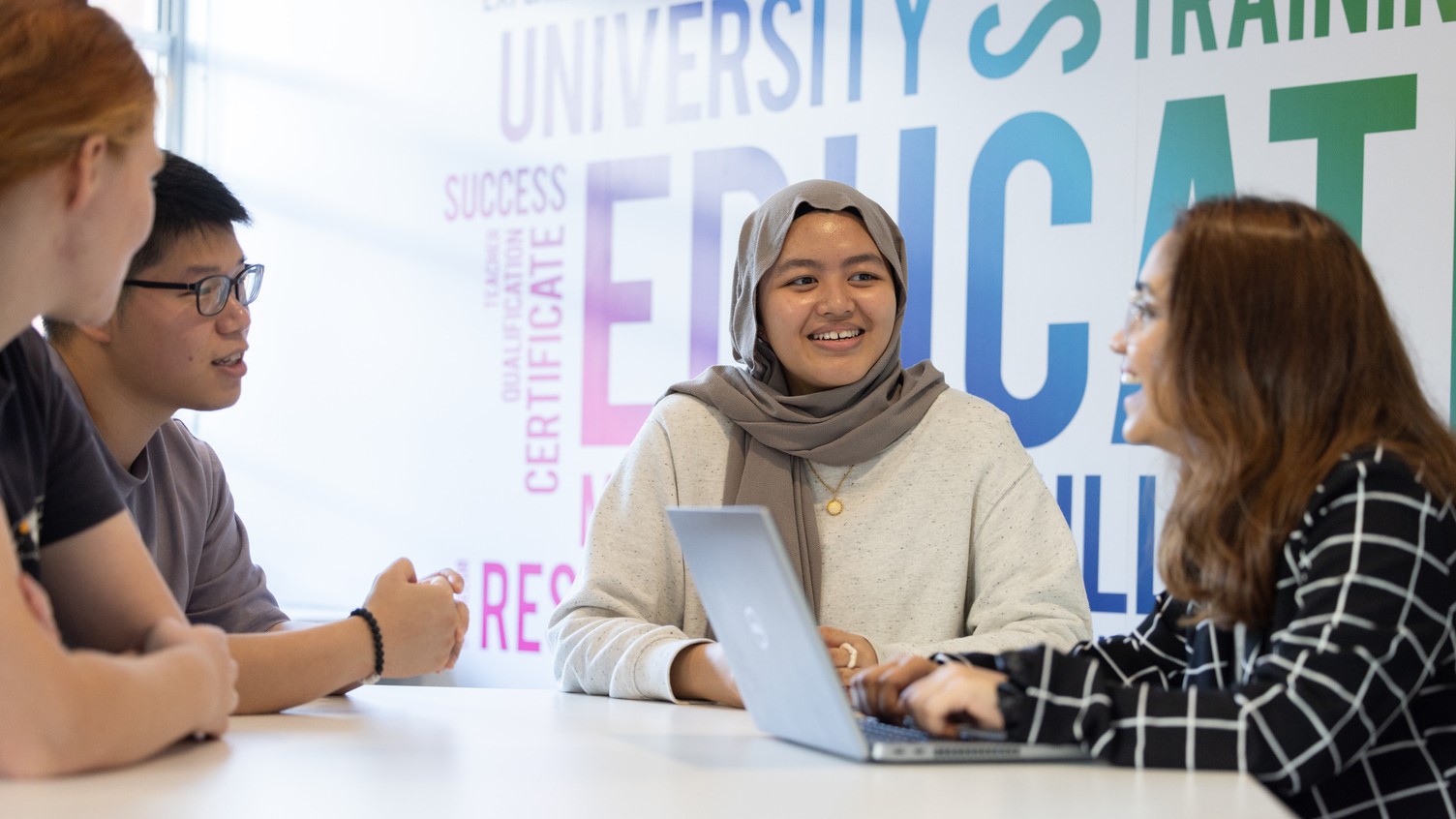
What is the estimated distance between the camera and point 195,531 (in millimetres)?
1979

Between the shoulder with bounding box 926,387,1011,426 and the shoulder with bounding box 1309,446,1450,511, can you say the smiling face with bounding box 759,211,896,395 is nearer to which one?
the shoulder with bounding box 926,387,1011,426

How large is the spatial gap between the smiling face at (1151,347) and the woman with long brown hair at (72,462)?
96 cm

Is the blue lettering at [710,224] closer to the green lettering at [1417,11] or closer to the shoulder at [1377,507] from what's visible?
the green lettering at [1417,11]

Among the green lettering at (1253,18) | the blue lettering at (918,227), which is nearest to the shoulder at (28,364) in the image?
the blue lettering at (918,227)

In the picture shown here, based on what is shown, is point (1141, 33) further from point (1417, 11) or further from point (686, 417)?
point (686, 417)

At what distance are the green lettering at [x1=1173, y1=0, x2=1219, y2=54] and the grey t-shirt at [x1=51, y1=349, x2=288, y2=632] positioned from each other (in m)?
2.51

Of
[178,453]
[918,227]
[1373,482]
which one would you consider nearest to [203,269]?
[178,453]

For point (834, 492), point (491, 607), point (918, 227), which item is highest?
point (918, 227)

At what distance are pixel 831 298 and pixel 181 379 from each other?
40.3 inches

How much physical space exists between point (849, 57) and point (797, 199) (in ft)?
5.49

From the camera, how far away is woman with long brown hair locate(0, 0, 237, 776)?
41.0 inches

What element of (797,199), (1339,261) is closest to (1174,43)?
(797,199)

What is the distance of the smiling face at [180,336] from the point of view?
6.27ft

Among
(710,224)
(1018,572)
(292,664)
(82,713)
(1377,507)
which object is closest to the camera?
(82,713)
